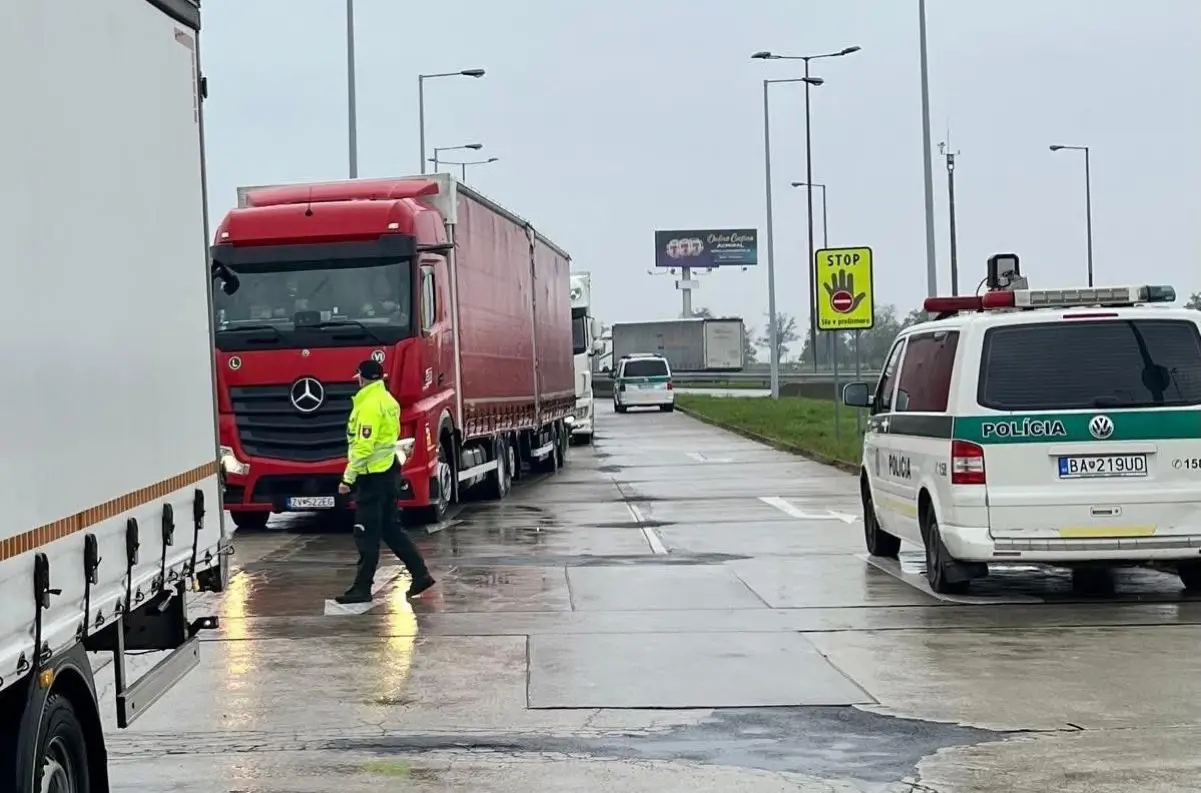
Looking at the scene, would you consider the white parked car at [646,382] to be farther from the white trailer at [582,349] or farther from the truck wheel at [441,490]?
the truck wheel at [441,490]

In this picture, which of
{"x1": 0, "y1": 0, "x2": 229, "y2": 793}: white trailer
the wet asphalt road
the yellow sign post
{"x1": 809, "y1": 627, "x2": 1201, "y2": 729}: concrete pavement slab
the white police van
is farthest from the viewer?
the yellow sign post

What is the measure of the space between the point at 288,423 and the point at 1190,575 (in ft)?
31.7

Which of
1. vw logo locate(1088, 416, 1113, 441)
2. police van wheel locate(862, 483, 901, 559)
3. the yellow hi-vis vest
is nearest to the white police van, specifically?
vw logo locate(1088, 416, 1113, 441)

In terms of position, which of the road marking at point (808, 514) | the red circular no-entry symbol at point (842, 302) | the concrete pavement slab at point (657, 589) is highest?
the red circular no-entry symbol at point (842, 302)

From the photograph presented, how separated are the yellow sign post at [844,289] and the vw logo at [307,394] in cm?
1412

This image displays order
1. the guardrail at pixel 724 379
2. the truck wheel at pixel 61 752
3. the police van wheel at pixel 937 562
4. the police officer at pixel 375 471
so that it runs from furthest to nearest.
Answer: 1. the guardrail at pixel 724 379
2. the police officer at pixel 375 471
3. the police van wheel at pixel 937 562
4. the truck wheel at pixel 61 752

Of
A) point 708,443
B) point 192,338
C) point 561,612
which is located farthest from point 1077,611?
point 708,443

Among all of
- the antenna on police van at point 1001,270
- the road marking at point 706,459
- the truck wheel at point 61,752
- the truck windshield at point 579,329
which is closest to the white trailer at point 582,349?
the truck windshield at point 579,329

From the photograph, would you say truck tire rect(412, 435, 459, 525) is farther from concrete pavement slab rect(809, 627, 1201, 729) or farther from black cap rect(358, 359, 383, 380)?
concrete pavement slab rect(809, 627, 1201, 729)

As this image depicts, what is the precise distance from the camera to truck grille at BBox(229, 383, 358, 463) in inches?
733

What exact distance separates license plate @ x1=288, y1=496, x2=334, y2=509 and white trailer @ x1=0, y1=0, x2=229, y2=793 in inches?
432

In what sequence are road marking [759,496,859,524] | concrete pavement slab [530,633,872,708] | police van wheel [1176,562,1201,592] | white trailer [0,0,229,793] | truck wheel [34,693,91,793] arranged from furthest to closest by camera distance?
road marking [759,496,859,524], police van wheel [1176,562,1201,592], concrete pavement slab [530,633,872,708], truck wheel [34,693,91,793], white trailer [0,0,229,793]

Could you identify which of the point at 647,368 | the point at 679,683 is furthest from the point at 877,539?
the point at 647,368

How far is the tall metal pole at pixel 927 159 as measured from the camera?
31.0 meters
